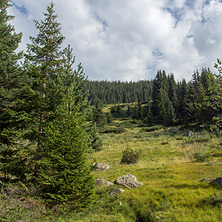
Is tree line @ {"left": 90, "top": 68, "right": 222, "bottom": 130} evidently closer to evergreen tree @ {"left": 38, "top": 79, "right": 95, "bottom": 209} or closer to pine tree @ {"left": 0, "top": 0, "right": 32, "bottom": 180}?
evergreen tree @ {"left": 38, "top": 79, "right": 95, "bottom": 209}

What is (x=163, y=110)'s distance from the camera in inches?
2677

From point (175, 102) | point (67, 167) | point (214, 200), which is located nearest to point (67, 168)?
point (67, 167)

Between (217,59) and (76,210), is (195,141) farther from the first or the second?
(76,210)

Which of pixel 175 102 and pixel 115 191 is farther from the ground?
pixel 175 102

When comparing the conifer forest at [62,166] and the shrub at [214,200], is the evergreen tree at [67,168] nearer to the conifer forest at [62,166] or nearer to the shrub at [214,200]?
the conifer forest at [62,166]

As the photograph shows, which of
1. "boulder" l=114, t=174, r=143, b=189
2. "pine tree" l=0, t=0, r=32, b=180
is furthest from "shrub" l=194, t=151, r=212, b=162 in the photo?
"pine tree" l=0, t=0, r=32, b=180

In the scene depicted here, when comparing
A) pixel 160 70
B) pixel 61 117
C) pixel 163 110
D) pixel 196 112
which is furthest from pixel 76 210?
pixel 160 70

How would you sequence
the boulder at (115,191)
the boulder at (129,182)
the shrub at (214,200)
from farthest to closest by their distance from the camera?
the boulder at (129,182) → the boulder at (115,191) → the shrub at (214,200)

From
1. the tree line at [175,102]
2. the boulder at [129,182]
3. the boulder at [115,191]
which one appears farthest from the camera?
the tree line at [175,102]

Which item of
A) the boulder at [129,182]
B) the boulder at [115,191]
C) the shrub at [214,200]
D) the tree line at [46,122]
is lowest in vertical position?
the boulder at [115,191]

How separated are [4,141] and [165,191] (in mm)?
11662

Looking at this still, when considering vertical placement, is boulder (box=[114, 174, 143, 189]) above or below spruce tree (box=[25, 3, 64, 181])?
below

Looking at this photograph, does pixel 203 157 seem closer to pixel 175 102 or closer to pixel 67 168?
pixel 67 168

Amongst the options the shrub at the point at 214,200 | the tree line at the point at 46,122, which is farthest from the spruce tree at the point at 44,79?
the shrub at the point at 214,200
